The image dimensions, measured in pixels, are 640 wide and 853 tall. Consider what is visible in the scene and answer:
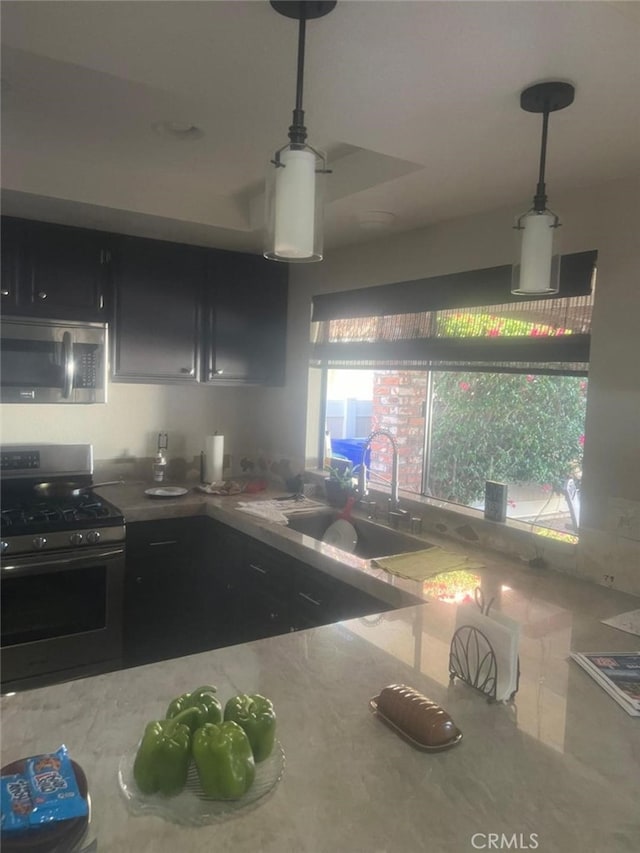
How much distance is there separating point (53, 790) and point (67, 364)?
2324 millimetres

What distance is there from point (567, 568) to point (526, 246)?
121cm

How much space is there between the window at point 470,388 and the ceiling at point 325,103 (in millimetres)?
397

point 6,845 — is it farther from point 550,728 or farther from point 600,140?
point 600,140

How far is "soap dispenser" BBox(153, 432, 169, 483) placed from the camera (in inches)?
134

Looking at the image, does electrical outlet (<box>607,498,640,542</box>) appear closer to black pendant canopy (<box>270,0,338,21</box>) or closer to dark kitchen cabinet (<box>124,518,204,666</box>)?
black pendant canopy (<box>270,0,338,21</box>)

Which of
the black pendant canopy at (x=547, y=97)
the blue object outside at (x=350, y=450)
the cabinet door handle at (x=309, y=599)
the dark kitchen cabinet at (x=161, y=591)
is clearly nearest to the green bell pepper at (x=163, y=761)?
the cabinet door handle at (x=309, y=599)

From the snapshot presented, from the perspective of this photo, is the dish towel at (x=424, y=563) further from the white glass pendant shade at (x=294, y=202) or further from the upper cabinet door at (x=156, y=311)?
the upper cabinet door at (x=156, y=311)

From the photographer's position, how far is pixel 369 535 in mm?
2738

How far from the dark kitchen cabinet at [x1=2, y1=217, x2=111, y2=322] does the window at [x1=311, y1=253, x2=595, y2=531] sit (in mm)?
1125

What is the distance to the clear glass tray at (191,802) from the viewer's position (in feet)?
2.97

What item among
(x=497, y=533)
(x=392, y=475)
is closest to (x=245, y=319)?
(x=392, y=475)

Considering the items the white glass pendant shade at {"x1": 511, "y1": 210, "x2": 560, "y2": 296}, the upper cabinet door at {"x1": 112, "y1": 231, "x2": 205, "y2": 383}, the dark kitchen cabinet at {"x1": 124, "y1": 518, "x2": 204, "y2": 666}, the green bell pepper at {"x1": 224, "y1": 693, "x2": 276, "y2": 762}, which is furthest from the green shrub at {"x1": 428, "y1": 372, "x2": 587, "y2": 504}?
the green bell pepper at {"x1": 224, "y1": 693, "x2": 276, "y2": 762}

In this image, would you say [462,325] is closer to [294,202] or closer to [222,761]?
[294,202]

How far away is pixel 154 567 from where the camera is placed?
294 centimetres
